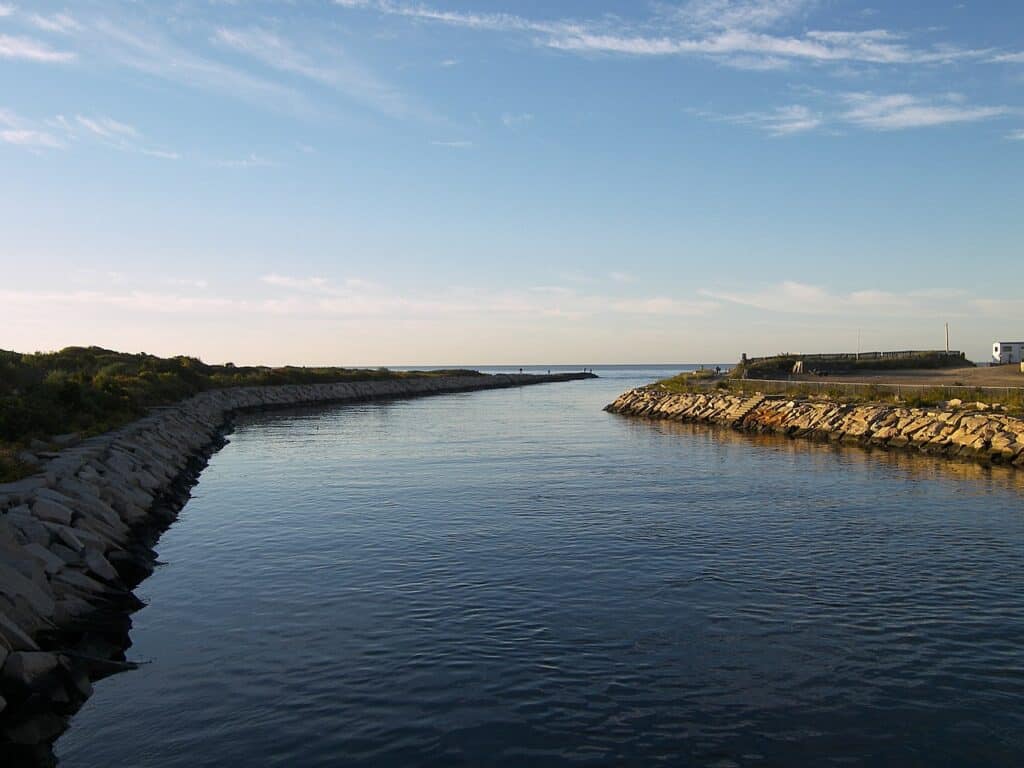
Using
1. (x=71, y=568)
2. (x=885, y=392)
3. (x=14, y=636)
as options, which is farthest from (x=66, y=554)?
(x=885, y=392)

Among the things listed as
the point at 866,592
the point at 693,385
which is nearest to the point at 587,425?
the point at 693,385

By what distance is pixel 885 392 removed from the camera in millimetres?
41719

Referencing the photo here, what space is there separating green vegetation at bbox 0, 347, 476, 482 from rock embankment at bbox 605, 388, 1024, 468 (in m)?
31.3

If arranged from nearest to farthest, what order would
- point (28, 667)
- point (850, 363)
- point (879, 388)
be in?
1. point (28, 667)
2. point (879, 388)
3. point (850, 363)

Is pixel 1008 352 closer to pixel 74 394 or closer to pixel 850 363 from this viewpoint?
pixel 850 363

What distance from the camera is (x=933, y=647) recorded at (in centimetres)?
1110

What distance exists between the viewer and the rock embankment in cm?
3041

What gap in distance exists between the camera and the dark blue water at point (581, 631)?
28.6 feet

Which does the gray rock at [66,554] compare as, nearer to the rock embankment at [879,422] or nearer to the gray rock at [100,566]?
the gray rock at [100,566]

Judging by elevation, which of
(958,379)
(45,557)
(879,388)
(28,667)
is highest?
(958,379)

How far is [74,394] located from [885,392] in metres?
38.3

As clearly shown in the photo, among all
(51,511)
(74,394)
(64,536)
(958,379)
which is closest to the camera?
(64,536)

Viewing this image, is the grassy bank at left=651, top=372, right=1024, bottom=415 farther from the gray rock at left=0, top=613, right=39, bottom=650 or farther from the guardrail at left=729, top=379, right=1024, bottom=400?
Answer: the gray rock at left=0, top=613, right=39, bottom=650

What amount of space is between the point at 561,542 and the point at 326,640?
706 cm
